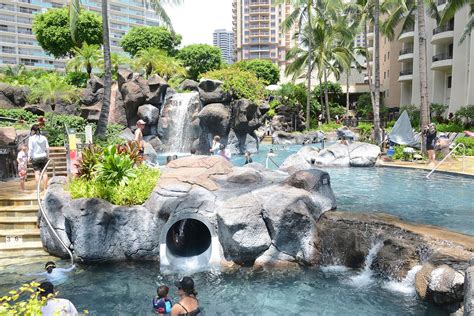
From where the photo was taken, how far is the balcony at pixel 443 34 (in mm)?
40250

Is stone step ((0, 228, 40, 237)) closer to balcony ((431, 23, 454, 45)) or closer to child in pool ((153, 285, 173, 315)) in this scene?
child in pool ((153, 285, 173, 315))

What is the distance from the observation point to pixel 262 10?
383 ft

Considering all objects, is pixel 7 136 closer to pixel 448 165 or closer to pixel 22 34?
pixel 448 165

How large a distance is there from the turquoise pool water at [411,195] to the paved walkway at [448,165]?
32 cm

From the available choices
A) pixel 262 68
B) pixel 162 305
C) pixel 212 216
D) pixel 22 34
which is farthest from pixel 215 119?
pixel 22 34

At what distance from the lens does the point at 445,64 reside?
131 ft

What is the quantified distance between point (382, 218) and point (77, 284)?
6.97 meters

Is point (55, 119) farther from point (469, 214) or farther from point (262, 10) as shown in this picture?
point (262, 10)

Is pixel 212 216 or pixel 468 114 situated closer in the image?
pixel 212 216

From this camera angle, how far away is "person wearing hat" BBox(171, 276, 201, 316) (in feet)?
21.2

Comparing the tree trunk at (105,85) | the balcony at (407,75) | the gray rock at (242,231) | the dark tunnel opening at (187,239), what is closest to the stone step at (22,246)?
the dark tunnel opening at (187,239)

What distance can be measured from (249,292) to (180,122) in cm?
2384

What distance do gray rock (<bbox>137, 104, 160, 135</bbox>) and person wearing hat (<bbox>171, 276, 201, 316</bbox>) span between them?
24971 millimetres

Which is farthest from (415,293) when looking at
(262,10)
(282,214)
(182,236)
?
(262,10)
